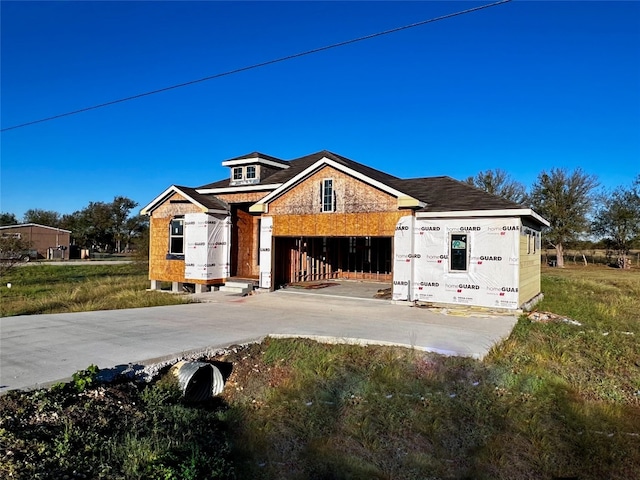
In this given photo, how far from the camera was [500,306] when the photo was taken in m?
12.9

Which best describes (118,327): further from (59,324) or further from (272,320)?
(272,320)

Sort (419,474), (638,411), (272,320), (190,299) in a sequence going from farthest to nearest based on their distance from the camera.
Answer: (190,299), (272,320), (638,411), (419,474)

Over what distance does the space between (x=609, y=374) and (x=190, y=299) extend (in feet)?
40.3

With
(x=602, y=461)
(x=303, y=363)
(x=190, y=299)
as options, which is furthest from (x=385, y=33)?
(x=190, y=299)

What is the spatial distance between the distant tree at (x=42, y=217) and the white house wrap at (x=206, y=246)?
216ft

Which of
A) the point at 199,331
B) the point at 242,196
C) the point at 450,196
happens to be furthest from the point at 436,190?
the point at 199,331

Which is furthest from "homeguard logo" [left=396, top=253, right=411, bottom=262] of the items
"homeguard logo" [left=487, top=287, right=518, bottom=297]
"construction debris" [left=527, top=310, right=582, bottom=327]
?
"construction debris" [left=527, top=310, right=582, bottom=327]

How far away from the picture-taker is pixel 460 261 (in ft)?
44.4

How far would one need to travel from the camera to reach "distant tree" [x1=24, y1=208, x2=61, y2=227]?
73438 millimetres

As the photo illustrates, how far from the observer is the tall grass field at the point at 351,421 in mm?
4469

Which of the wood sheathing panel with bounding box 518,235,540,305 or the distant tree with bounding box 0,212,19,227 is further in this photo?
the distant tree with bounding box 0,212,19,227

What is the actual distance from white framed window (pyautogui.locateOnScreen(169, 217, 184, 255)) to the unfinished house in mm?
50

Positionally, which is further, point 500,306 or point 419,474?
point 500,306

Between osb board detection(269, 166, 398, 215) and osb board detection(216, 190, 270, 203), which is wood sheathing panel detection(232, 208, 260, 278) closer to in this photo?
osb board detection(216, 190, 270, 203)
